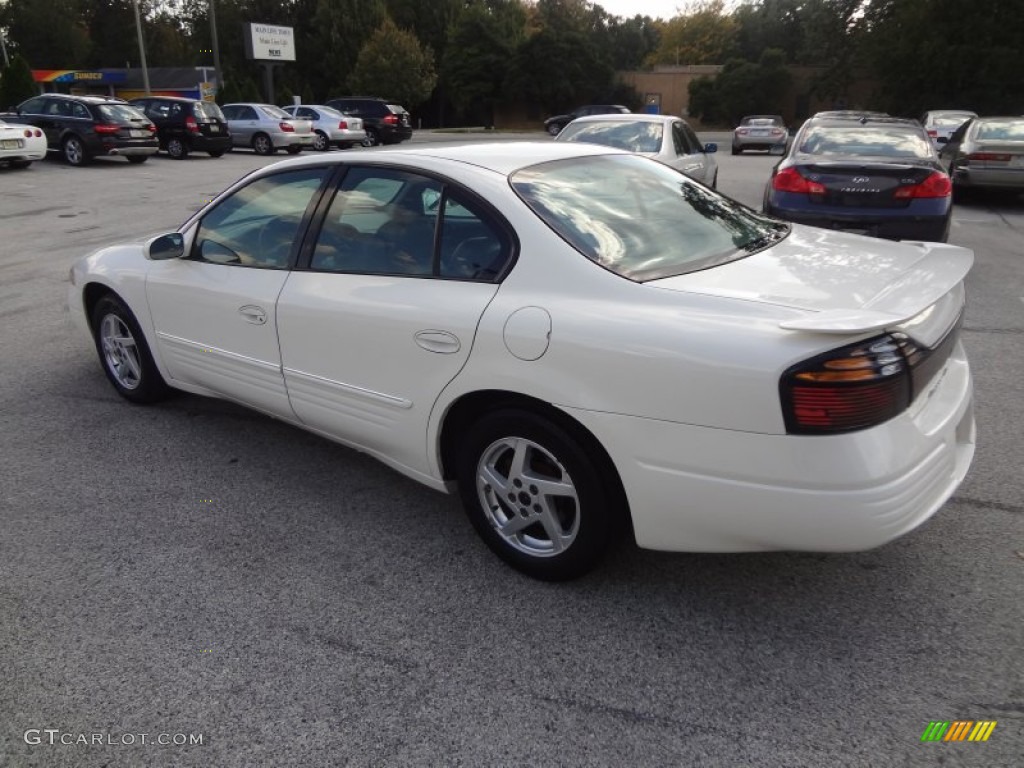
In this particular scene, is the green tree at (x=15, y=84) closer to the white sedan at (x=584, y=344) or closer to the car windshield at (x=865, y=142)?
the car windshield at (x=865, y=142)

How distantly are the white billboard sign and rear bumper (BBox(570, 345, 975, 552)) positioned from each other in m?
40.1

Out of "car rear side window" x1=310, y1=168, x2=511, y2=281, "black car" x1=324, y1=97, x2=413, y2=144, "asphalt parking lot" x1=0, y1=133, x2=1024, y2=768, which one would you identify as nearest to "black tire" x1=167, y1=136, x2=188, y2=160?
"black car" x1=324, y1=97, x2=413, y2=144

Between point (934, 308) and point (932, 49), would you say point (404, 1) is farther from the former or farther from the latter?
point (934, 308)

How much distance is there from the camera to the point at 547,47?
54.0 m

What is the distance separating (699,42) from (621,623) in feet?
283

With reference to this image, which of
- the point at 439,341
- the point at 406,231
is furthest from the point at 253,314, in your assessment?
the point at 439,341

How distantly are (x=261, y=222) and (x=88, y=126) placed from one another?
62.1 ft

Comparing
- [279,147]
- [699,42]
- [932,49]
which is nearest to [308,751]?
[279,147]

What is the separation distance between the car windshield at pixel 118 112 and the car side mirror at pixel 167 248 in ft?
60.6

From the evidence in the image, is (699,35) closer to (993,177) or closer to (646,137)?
(993,177)

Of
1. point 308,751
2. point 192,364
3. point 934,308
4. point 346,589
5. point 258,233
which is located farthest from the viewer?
point 192,364

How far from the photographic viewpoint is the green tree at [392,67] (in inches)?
1761

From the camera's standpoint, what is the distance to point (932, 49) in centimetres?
3438

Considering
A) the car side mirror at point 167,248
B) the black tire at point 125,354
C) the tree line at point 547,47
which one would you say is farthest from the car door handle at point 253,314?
the tree line at point 547,47
